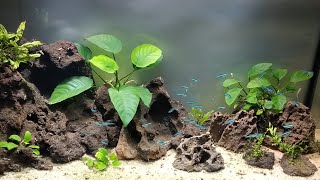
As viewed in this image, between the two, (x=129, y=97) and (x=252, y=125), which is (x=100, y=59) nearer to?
(x=129, y=97)

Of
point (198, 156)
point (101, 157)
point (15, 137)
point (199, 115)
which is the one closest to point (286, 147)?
point (198, 156)

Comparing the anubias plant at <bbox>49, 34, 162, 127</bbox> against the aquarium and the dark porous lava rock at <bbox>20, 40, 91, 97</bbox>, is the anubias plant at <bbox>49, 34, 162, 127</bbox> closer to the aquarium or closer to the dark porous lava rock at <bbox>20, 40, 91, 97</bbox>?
the aquarium

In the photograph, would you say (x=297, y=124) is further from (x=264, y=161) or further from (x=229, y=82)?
(x=229, y=82)

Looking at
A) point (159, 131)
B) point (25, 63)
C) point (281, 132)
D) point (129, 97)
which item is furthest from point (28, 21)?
point (281, 132)

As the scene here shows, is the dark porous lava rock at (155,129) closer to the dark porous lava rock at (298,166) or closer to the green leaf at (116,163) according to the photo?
the green leaf at (116,163)

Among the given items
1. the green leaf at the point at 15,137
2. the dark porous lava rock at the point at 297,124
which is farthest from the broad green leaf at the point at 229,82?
the green leaf at the point at 15,137

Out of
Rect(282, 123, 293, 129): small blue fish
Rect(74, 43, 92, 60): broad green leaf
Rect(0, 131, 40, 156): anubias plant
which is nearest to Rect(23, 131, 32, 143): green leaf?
Rect(0, 131, 40, 156): anubias plant
